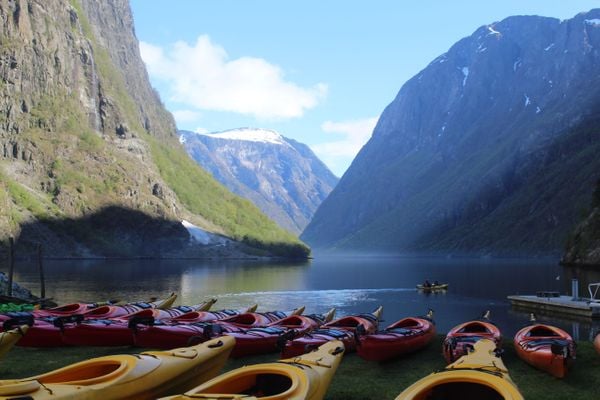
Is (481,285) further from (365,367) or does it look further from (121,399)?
(121,399)

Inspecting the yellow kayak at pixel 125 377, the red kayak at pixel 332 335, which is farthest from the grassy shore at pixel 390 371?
the yellow kayak at pixel 125 377

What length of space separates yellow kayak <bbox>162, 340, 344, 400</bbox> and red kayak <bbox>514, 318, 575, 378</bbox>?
8.33 meters

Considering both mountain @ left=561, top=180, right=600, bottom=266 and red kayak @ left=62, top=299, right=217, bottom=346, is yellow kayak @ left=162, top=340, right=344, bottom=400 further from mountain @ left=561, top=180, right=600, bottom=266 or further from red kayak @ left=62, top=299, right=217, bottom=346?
mountain @ left=561, top=180, right=600, bottom=266

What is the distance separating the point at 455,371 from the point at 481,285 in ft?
230

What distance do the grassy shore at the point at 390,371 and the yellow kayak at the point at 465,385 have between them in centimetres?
389

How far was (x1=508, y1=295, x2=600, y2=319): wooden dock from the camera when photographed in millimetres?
42156

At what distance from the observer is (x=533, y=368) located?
67.4 feet

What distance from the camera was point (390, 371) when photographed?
2059 cm

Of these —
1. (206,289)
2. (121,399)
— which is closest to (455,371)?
(121,399)

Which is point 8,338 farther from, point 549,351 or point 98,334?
point 549,351

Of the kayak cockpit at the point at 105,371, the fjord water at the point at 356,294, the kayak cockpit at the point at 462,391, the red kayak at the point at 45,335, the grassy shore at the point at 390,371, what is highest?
the kayak cockpit at the point at 105,371

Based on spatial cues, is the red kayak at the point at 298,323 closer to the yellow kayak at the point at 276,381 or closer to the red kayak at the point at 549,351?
the red kayak at the point at 549,351

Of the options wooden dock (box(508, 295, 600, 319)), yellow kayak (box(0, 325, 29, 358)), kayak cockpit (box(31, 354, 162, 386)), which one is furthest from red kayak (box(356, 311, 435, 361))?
wooden dock (box(508, 295, 600, 319))

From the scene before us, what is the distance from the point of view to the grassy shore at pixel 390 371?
17.4 meters
